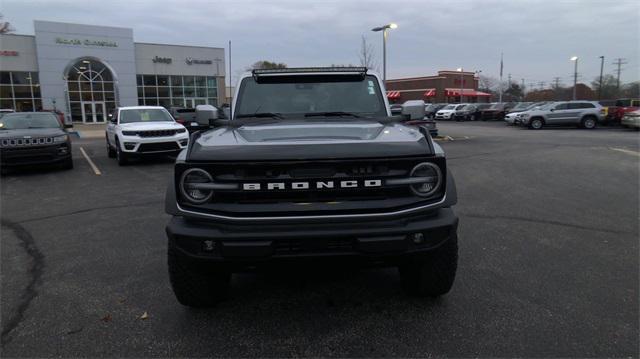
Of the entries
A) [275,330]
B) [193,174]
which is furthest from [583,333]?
[193,174]

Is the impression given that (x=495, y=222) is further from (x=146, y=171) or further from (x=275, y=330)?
(x=146, y=171)

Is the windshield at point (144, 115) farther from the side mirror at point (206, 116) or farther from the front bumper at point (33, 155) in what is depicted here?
the side mirror at point (206, 116)

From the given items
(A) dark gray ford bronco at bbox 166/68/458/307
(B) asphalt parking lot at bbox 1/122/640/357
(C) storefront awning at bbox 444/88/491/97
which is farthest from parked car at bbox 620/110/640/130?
(C) storefront awning at bbox 444/88/491/97

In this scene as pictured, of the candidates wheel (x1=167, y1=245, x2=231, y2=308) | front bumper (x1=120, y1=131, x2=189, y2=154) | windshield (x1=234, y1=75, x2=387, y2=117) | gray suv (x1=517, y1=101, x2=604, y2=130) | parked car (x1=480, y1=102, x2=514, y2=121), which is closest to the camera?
wheel (x1=167, y1=245, x2=231, y2=308)

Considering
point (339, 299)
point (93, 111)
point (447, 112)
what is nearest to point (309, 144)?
point (339, 299)

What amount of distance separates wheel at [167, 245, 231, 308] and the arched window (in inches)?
1667

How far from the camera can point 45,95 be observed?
39312 millimetres

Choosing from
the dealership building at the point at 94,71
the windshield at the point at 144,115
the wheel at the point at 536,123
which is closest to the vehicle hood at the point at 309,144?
the windshield at the point at 144,115

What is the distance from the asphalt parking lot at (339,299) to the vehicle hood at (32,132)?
4.84 metres

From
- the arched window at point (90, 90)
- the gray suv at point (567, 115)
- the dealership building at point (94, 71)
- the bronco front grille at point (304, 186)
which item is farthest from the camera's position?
the arched window at point (90, 90)

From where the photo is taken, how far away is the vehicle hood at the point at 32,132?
10.4 meters

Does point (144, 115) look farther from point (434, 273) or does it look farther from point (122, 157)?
point (434, 273)

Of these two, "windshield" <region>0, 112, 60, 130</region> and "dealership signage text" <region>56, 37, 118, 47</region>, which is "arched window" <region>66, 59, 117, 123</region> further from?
"windshield" <region>0, 112, 60, 130</region>

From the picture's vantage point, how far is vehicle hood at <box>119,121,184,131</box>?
1196 cm
